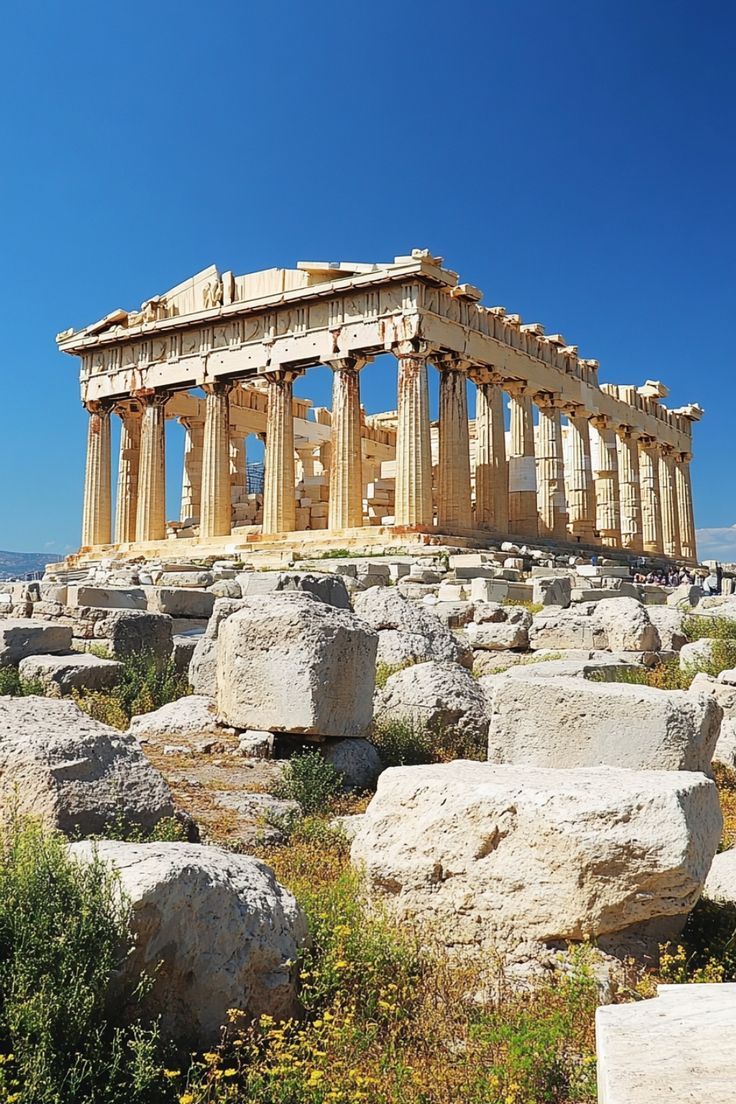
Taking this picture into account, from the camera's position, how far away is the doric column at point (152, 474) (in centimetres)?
3644

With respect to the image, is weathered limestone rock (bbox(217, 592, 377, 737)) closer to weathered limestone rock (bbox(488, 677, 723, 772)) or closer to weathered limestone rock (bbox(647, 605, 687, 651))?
weathered limestone rock (bbox(488, 677, 723, 772))

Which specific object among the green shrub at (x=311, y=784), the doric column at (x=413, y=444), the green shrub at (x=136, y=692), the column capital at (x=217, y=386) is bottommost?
the green shrub at (x=311, y=784)

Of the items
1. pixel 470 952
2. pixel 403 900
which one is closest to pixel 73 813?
pixel 403 900

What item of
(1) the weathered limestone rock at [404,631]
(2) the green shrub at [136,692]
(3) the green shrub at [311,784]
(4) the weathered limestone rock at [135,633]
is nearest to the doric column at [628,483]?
(1) the weathered limestone rock at [404,631]

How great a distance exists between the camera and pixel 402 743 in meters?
7.64

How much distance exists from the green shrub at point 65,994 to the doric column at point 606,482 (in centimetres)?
3899

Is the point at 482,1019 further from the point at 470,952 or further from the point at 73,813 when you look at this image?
the point at 73,813

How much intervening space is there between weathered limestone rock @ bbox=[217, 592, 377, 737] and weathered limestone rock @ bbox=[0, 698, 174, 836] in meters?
2.05

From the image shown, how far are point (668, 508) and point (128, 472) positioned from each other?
23560 millimetres

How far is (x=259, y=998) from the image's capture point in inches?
143

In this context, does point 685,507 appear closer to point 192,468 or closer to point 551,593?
point 192,468

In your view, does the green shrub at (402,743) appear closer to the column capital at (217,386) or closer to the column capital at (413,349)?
the column capital at (413,349)

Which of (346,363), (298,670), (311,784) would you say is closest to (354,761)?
(311,784)

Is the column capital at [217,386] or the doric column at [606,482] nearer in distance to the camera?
the column capital at [217,386]
